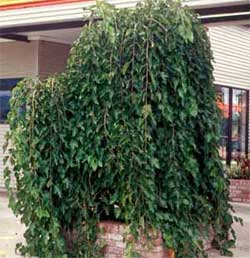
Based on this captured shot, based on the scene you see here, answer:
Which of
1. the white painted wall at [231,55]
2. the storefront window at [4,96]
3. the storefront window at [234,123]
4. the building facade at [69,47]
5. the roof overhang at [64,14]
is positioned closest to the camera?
the roof overhang at [64,14]

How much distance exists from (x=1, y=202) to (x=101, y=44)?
5799mm

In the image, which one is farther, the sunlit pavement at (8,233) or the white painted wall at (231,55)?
the white painted wall at (231,55)

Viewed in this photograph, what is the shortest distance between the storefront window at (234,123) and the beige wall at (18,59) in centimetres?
433

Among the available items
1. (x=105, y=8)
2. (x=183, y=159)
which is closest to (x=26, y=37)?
(x=105, y=8)

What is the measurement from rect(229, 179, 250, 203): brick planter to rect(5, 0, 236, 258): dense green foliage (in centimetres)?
483

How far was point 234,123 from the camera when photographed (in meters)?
14.2

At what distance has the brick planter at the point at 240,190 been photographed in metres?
10.9

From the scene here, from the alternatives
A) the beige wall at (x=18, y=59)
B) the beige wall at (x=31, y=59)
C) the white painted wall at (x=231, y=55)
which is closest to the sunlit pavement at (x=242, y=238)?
the white painted wall at (x=231, y=55)

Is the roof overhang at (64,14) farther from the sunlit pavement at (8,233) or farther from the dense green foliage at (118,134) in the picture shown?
the sunlit pavement at (8,233)

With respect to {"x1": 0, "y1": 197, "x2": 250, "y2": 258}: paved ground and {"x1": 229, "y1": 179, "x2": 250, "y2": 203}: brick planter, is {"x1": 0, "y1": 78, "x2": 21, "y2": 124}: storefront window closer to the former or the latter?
{"x1": 0, "y1": 197, "x2": 250, "y2": 258}: paved ground

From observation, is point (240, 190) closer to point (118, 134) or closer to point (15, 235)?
point (15, 235)

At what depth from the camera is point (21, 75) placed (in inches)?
489

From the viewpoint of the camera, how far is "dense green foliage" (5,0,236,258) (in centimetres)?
582

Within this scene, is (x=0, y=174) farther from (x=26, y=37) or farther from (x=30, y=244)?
(x=30, y=244)
